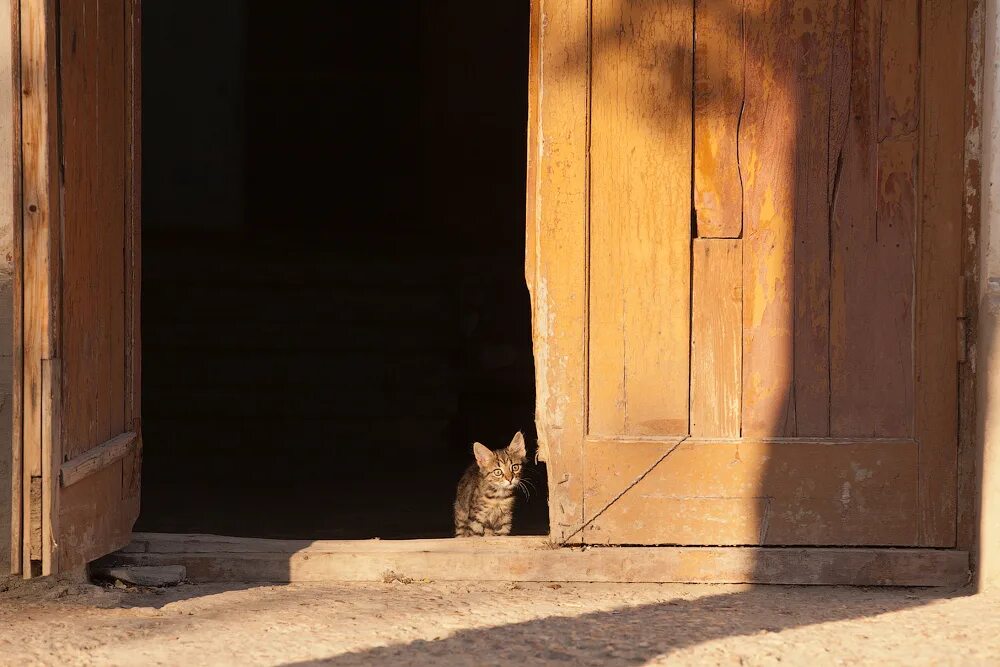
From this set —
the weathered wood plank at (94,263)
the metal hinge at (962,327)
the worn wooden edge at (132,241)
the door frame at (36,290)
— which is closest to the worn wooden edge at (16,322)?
the door frame at (36,290)

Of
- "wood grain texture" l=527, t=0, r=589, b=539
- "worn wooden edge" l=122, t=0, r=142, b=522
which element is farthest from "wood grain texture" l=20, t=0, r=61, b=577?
"wood grain texture" l=527, t=0, r=589, b=539

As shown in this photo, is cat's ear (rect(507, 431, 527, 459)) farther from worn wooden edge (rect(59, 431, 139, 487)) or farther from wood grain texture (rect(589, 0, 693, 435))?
worn wooden edge (rect(59, 431, 139, 487))

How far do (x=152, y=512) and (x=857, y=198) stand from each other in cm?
383

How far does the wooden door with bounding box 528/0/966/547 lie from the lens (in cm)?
387

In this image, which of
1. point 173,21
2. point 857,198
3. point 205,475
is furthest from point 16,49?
point 173,21

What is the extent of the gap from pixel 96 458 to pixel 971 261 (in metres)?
3.05

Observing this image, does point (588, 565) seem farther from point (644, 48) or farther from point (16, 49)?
point (16, 49)

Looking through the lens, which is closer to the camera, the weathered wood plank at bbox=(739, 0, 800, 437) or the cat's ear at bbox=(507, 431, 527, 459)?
the weathered wood plank at bbox=(739, 0, 800, 437)

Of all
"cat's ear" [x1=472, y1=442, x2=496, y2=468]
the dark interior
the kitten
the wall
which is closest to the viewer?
the wall

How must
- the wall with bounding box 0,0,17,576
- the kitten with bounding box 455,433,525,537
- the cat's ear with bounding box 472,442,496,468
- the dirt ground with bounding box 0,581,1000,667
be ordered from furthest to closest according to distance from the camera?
the cat's ear with bounding box 472,442,496,468 < the kitten with bounding box 455,433,525,537 < the wall with bounding box 0,0,17,576 < the dirt ground with bounding box 0,581,1000,667

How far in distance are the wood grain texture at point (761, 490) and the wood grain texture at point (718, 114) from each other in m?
0.80

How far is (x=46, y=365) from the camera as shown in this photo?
3.21 m

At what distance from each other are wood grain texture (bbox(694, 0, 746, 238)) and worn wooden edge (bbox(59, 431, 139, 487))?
2163 millimetres

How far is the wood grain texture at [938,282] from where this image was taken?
384 centimetres
